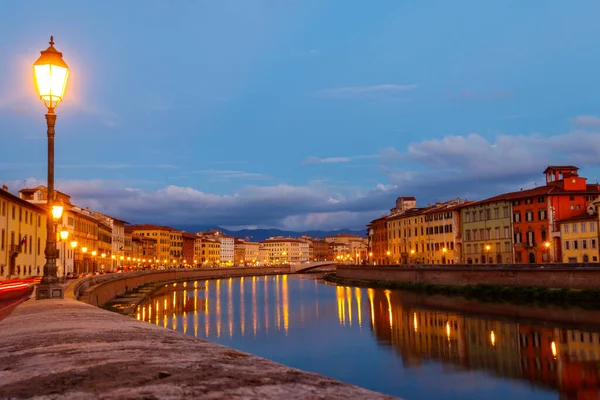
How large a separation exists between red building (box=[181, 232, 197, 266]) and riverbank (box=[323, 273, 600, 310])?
108m

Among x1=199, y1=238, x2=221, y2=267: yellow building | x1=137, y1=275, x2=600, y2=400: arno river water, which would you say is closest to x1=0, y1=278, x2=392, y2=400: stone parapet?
x1=137, y1=275, x2=600, y2=400: arno river water

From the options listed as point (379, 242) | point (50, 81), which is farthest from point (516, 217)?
point (50, 81)

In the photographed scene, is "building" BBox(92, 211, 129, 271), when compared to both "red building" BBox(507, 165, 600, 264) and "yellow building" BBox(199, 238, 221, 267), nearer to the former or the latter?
"yellow building" BBox(199, 238, 221, 267)

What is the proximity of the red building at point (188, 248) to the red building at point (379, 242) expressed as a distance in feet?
218

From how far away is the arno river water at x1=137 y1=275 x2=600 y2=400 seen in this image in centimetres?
2070

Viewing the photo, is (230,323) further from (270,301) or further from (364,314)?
(270,301)

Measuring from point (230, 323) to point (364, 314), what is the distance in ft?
35.8

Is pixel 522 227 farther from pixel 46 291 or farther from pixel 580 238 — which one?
pixel 46 291

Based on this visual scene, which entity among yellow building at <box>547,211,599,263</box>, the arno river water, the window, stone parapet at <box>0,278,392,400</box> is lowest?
the arno river water

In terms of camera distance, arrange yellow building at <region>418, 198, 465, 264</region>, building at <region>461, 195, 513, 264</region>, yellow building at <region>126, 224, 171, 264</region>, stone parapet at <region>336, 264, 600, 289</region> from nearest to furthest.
Result: stone parapet at <region>336, 264, 600, 289</region> < building at <region>461, 195, 513, 264</region> < yellow building at <region>418, 198, 465, 264</region> < yellow building at <region>126, 224, 171, 264</region>

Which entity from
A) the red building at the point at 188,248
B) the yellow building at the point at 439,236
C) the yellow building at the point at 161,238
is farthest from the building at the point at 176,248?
the yellow building at the point at 439,236

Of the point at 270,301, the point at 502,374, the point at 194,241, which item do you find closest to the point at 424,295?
the point at 270,301

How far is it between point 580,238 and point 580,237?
0.33 feet

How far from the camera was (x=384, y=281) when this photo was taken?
255 feet
